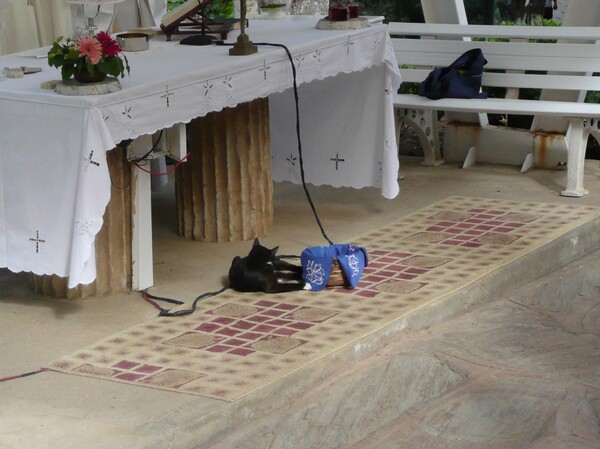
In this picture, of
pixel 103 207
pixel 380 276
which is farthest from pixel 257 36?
pixel 103 207

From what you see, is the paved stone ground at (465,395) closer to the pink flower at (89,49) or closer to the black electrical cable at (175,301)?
the black electrical cable at (175,301)

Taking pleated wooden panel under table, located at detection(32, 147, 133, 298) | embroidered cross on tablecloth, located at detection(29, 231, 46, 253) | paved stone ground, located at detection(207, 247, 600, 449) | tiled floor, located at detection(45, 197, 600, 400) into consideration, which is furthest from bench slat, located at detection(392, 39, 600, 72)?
embroidered cross on tablecloth, located at detection(29, 231, 46, 253)

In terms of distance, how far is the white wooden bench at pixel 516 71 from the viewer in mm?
7605

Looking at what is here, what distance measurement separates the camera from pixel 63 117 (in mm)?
4891

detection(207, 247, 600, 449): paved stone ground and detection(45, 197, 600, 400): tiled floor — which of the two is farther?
detection(45, 197, 600, 400): tiled floor

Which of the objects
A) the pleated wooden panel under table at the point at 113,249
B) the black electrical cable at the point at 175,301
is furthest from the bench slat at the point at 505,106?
the pleated wooden panel under table at the point at 113,249

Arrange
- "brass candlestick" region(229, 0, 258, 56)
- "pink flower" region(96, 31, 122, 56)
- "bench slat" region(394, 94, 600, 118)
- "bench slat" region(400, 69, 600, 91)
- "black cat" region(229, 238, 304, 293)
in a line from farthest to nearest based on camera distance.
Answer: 1. "bench slat" region(400, 69, 600, 91)
2. "bench slat" region(394, 94, 600, 118)
3. "brass candlestick" region(229, 0, 258, 56)
4. "black cat" region(229, 238, 304, 293)
5. "pink flower" region(96, 31, 122, 56)

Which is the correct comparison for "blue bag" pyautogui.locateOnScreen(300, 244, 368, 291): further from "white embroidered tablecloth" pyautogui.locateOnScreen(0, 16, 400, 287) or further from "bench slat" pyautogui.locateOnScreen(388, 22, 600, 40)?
"bench slat" pyautogui.locateOnScreen(388, 22, 600, 40)

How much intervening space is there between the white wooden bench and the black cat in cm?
253

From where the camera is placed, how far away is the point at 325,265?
5.69 m

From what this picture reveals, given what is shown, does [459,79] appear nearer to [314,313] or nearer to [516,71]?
[516,71]

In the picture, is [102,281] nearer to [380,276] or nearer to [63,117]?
[63,117]

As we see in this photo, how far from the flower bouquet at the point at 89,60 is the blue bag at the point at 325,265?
1.34 m

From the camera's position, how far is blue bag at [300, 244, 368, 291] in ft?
18.7
